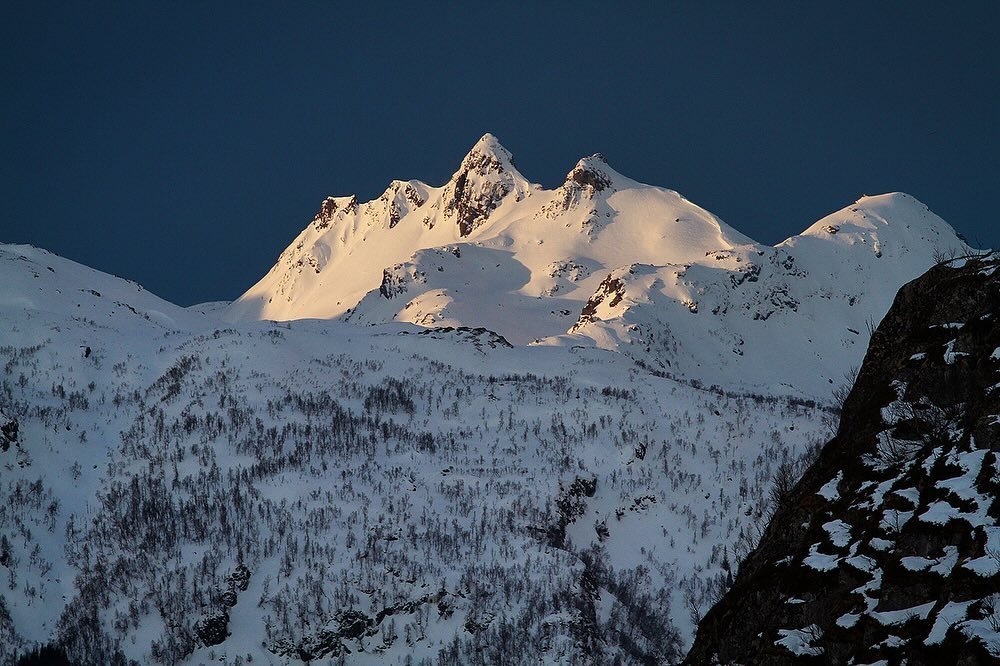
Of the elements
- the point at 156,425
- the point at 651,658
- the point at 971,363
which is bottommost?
the point at 651,658

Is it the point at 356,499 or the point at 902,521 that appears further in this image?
the point at 356,499

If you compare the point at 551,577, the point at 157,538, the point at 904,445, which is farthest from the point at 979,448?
the point at 157,538

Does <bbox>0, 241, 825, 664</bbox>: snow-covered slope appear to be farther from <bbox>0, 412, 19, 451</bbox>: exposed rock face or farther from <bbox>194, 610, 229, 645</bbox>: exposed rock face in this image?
<bbox>0, 412, 19, 451</bbox>: exposed rock face

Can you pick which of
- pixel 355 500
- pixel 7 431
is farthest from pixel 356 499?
pixel 7 431

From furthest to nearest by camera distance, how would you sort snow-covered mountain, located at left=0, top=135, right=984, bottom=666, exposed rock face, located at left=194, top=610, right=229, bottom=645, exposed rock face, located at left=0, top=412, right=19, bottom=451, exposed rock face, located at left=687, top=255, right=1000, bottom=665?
exposed rock face, located at left=0, top=412, right=19, bottom=451
snow-covered mountain, located at left=0, top=135, right=984, bottom=666
exposed rock face, located at left=194, top=610, right=229, bottom=645
exposed rock face, located at left=687, top=255, right=1000, bottom=665

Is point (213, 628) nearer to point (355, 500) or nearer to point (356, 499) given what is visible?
point (355, 500)

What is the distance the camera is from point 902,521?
596 inches

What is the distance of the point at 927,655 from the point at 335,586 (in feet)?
205

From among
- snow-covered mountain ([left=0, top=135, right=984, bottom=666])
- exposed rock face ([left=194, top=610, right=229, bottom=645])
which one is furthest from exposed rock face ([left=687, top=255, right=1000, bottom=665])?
exposed rock face ([left=194, top=610, right=229, bottom=645])

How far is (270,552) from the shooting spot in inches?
2963

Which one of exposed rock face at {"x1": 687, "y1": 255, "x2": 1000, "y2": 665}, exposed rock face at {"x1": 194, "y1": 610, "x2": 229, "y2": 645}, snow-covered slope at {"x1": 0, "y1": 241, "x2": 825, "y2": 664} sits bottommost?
exposed rock face at {"x1": 194, "y1": 610, "x2": 229, "y2": 645}

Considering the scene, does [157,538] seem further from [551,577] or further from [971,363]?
[971,363]

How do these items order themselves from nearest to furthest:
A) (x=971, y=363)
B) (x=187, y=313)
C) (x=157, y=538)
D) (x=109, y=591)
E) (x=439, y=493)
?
(x=971, y=363) < (x=109, y=591) < (x=157, y=538) < (x=439, y=493) < (x=187, y=313)

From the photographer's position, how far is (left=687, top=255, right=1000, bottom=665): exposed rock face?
532 inches
